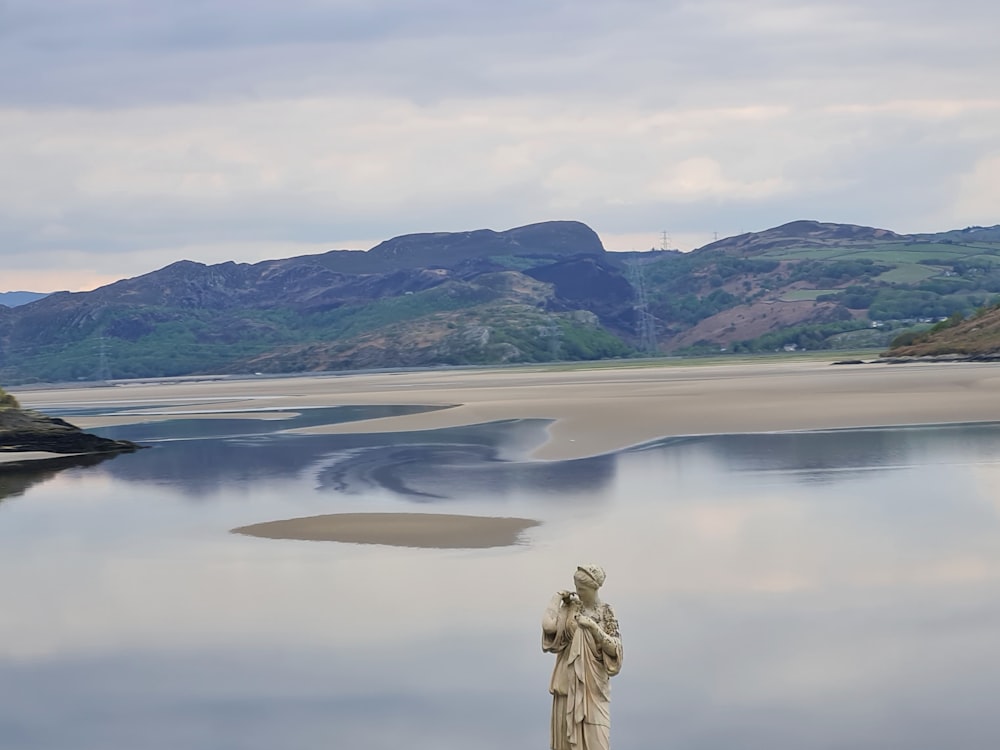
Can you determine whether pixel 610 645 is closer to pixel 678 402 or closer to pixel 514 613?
pixel 514 613

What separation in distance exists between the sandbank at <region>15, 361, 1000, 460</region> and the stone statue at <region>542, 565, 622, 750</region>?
101 feet

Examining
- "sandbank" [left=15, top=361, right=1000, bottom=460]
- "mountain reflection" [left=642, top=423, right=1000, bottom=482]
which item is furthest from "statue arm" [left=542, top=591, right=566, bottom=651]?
"sandbank" [left=15, top=361, right=1000, bottom=460]

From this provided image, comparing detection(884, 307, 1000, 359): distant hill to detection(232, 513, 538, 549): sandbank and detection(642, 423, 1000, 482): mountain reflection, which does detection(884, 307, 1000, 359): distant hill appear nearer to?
detection(642, 423, 1000, 482): mountain reflection

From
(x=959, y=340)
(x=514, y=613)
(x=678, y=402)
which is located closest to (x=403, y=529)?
(x=514, y=613)

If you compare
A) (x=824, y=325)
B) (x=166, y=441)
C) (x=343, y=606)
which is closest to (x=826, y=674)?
(x=343, y=606)

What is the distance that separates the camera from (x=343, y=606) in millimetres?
20422

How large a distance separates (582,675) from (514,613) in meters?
9.75

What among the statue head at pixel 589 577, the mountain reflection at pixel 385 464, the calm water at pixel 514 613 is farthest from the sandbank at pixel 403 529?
the statue head at pixel 589 577

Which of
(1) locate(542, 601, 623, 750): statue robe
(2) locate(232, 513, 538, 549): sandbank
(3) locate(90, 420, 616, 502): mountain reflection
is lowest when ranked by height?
(2) locate(232, 513, 538, 549): sandbank

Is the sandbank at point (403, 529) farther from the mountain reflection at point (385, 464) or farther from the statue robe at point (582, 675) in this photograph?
the statue robe at point (582, 675)

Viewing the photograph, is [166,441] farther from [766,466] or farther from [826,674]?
[826,674]

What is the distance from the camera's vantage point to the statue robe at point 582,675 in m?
9.52

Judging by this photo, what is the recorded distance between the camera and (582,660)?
31.2 feet

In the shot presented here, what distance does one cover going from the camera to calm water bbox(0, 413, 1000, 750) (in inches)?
572
